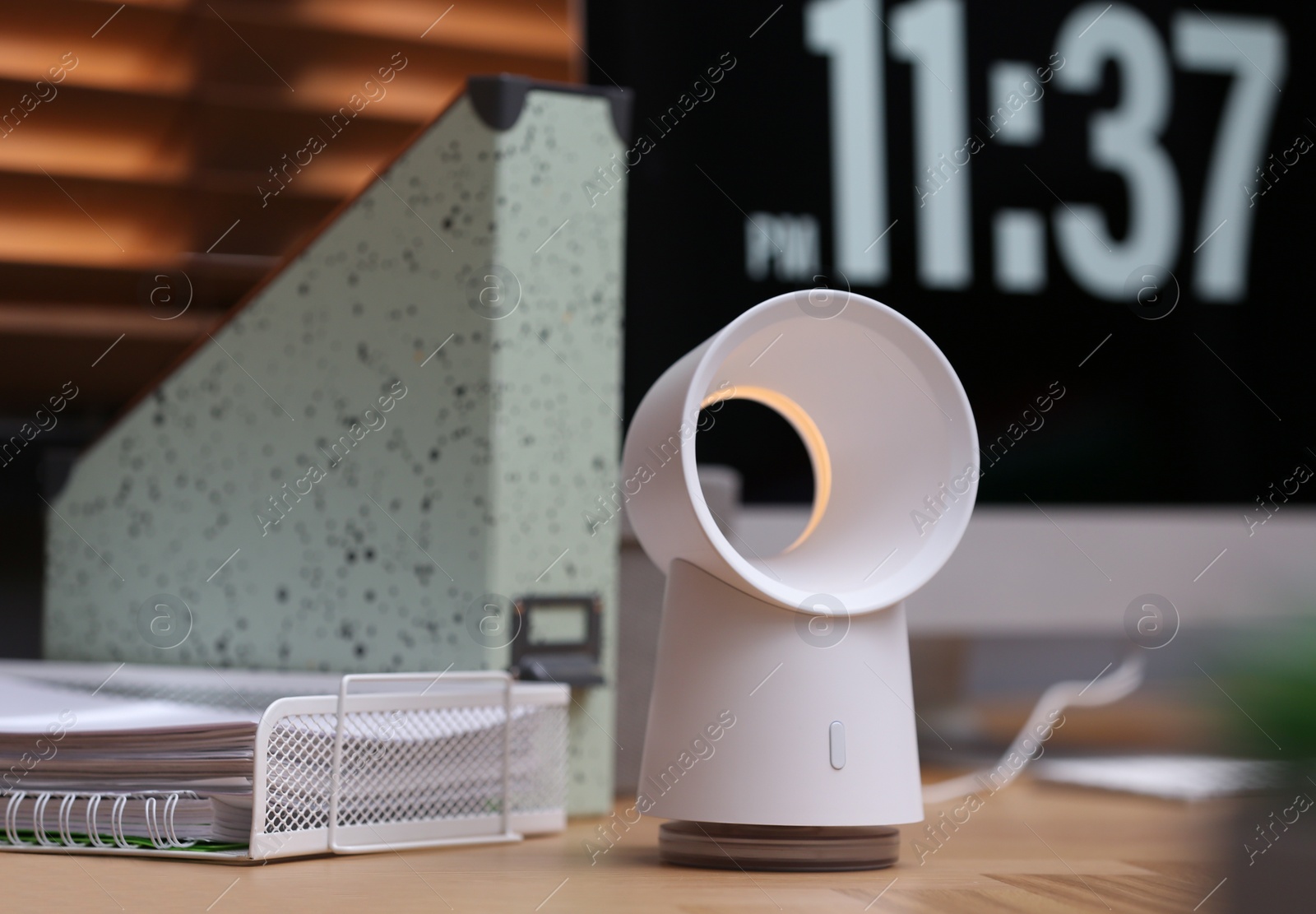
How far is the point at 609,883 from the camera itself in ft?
1.87

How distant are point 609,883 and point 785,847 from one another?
0.08 m

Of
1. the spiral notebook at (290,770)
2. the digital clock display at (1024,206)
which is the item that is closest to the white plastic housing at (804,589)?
the spiral notebook at (290,770)

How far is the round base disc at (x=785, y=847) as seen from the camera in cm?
58

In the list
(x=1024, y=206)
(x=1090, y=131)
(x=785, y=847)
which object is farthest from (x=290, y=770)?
(x=1090, y=131)

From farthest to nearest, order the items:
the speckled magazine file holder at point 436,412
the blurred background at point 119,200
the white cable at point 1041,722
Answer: the blurred background at point 119,200 → the white cable at point 1041,722 → the speckled magazine file holder at point 436,412

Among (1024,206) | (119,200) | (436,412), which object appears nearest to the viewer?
(436,412)

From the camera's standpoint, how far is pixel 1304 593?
330 millimetres

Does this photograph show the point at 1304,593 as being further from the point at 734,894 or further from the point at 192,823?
the point at 192,823

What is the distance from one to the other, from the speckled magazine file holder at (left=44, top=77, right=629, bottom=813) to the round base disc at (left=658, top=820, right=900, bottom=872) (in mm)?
207

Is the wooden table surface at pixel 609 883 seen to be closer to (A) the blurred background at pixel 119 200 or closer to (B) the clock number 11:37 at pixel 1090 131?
(A) the blurred background at pixel 119 200

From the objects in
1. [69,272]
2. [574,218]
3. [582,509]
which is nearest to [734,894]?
[582,509]

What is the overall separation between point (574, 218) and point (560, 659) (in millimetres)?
272

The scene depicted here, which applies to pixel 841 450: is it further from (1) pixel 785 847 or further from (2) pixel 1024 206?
(2) pixel 1024 206

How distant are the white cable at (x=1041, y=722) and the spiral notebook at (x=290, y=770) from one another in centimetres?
32
